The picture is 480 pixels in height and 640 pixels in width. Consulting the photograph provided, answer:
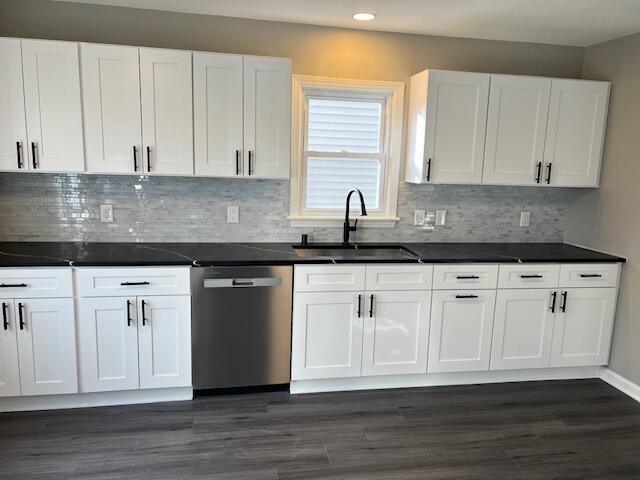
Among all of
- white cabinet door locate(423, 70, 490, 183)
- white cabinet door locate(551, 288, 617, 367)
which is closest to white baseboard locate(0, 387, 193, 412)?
white cabinet door locate(423, 70, 490, 183)

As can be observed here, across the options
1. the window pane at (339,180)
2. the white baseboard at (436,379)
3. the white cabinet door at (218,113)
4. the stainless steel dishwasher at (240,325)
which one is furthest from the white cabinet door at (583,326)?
the white cabinet door at (218,113)

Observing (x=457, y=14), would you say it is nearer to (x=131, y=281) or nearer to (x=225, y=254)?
(x=225, y=254)

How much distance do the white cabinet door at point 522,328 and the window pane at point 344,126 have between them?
146 centimetres

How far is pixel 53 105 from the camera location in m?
2.81

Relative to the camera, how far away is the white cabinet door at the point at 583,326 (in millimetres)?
3303

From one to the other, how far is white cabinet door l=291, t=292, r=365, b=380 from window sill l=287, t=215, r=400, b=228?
2.28ft

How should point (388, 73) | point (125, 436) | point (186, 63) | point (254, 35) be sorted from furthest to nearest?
point (388, 73) < point (254, 35) < point (186, 63) < point (125, 436)

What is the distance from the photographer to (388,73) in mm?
3445

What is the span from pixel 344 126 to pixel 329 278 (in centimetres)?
120

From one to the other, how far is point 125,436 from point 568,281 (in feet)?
9.72

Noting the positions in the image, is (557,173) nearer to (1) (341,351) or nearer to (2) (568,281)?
(2) (568,281)

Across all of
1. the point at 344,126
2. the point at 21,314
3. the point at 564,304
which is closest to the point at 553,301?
the point at 564,304

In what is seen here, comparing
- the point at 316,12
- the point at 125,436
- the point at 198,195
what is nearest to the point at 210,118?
the point at 198,195

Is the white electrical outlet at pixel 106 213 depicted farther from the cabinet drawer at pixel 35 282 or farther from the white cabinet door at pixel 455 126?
the white cabinet door at pixel 455 126
